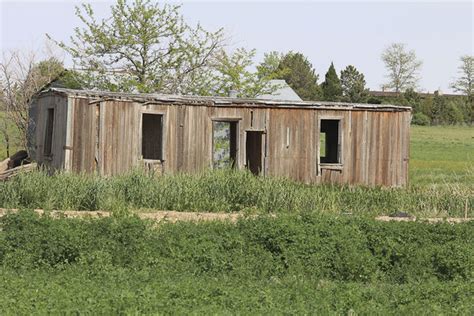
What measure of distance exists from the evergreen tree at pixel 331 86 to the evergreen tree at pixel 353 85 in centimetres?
88

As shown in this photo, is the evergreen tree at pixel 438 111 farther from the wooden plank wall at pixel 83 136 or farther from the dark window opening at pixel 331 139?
the wooden plank wall at pixel 83 136

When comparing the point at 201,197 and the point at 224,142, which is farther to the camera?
the point at 224,142

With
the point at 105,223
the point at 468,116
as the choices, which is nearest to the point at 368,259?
the point at 105,223

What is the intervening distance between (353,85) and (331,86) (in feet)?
10.2

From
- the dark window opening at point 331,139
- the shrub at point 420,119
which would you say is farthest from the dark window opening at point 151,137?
the shrub at point 420,119

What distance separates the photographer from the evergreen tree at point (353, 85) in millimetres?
69562

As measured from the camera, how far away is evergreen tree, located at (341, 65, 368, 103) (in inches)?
2739

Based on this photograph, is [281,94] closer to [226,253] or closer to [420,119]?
[226,253]

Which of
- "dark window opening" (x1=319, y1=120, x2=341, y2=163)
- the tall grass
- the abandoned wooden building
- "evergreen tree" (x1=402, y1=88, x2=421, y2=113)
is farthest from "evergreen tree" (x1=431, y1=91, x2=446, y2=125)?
the tall grass

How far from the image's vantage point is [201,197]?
17203 millimetres

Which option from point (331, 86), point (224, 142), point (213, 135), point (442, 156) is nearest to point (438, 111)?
point (331, 86)

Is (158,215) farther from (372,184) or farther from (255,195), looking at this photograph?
(372,184)

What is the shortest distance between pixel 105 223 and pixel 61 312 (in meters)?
4.55

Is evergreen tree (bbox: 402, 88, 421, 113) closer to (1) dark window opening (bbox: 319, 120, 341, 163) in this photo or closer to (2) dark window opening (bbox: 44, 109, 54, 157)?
(1) dark window opening (bbox: 319, 120, 341, 163)
